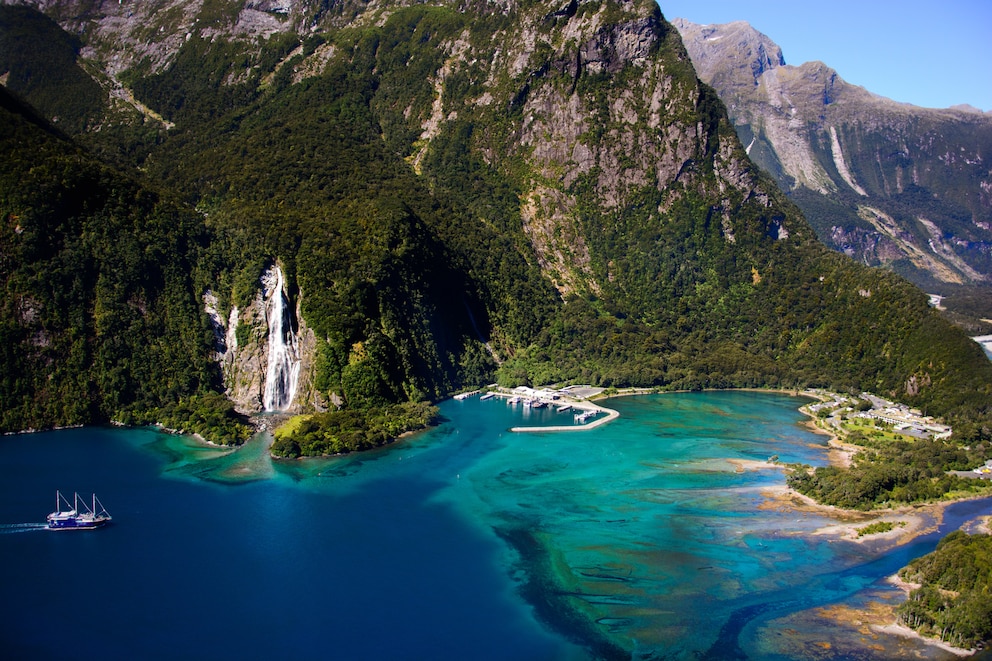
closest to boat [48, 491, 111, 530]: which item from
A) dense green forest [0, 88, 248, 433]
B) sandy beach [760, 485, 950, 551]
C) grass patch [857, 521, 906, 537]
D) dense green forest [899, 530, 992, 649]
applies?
dense green forest [0, 88, 248, 433]

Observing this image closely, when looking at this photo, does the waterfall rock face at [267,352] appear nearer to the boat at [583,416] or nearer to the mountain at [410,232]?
the mountain at [410,232]

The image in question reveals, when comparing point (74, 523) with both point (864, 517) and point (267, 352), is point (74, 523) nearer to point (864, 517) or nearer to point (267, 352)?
point (267, 352)

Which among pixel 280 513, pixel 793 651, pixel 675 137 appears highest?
pixel 675 137

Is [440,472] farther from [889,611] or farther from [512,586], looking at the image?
[889,611]

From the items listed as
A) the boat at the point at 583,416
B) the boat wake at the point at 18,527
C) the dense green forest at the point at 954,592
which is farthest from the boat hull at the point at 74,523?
the boat at the point at 583,416

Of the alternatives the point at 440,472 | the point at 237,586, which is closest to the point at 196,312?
the point at 440,472

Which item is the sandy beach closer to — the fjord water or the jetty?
the fjord water
